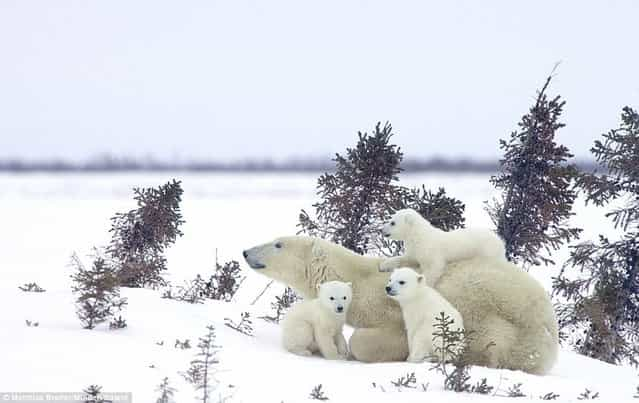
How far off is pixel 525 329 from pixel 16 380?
182 inches

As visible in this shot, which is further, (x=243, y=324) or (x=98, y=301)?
(x=243, y=324)

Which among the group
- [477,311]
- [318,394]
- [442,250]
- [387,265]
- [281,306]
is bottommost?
[318,394]

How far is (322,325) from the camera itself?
8.26m

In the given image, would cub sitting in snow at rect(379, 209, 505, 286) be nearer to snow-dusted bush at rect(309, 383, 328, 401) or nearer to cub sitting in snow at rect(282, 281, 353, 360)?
cub sitting in snow at rect(282, 281, 353, 360)

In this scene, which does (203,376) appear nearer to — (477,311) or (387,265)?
(477,311)

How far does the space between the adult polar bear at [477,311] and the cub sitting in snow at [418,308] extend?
241 mm

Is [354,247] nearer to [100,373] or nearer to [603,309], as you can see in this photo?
[603,309]

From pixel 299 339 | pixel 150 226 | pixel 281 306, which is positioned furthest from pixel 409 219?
pixel 150 226

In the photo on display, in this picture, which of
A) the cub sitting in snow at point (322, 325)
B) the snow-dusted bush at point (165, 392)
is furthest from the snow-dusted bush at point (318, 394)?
the cub sitting in snow at point (322, 325)

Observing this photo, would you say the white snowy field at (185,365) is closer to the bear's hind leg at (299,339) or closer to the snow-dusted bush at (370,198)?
the bear's hind leg at (299,339)

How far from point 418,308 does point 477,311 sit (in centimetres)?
65

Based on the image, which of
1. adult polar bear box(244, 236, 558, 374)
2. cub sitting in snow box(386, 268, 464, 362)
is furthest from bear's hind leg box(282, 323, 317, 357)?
cub sitting in snow box(386, 268, 464, 362)

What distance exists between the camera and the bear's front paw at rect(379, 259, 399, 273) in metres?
8.93

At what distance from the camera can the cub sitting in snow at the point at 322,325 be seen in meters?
8.24
